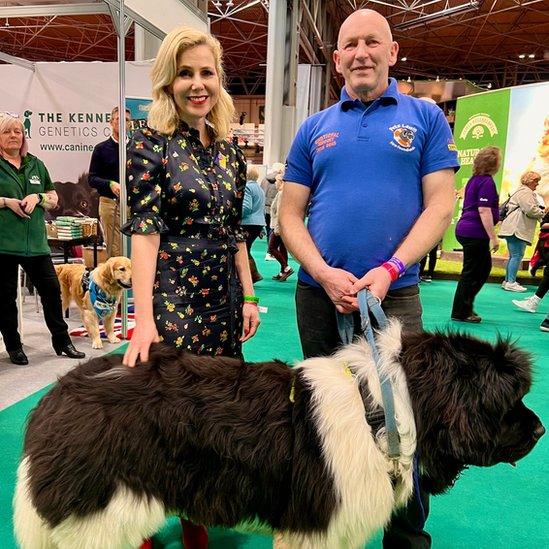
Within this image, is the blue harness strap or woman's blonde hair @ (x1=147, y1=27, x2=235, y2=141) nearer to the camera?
woman's blonde hair @ (x1=147, y1=27, x2=235, y2=141)

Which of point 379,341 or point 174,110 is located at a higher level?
point 174,110

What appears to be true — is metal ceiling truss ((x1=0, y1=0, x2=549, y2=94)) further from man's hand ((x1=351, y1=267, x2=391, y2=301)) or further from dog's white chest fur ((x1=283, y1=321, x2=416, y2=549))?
dog's white chest fur ((x1=283, y1=321, x2=416, y2=549))

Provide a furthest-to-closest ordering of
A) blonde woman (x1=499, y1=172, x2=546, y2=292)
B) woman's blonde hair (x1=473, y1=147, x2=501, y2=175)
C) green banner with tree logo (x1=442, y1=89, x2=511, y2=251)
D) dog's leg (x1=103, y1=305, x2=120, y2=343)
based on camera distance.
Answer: green banner with tree logo (x1=442, y1=89, x2=511, y2=251) → blonde woman (x1=499, y1=172, x2=546, y2=292) → woman's blonde hair (x1=473, y1=147, x2=501, y2=175) → dog's leg (x1=103, y1=305, x2=120, y2=343)

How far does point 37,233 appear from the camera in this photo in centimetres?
400

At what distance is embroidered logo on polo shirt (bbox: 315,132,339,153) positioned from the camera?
5.47ft

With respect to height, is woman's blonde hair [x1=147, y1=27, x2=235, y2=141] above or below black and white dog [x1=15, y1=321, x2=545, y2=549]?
above

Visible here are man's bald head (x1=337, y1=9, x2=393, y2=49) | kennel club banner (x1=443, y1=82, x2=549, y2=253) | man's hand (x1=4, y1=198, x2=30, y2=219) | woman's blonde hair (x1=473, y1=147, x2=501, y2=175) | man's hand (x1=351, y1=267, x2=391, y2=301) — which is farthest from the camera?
kennel club banner (x1=443, y1=82, x2=549, y2=253)

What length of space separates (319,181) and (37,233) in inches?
122

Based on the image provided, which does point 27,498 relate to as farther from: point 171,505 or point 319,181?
point 319,181

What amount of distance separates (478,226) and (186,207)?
4.61 m

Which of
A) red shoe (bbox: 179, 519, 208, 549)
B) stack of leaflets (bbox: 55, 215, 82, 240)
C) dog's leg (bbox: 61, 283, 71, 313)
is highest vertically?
stack of leaflets (bbox: 55, 215, 82, 240)

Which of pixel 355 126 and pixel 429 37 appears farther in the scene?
pixel 429 37

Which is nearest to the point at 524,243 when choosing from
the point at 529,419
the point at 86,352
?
the point at 86,352

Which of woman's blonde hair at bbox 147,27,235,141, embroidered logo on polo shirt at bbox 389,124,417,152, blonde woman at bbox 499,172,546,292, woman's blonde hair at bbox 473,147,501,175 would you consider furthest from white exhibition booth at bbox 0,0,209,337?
blonde woman at bbox 499,172,546,292
